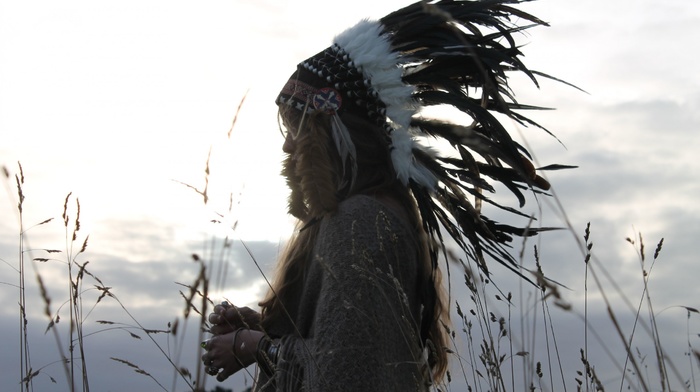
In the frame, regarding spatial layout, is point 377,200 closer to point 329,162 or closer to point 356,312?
point 329,162

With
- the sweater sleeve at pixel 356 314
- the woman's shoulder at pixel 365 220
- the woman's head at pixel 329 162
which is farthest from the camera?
the woman's head at pixel 329 162

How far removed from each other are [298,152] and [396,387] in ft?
2.84

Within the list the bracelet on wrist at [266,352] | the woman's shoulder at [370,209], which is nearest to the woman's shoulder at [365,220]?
the woman's shoulder at [370,209]

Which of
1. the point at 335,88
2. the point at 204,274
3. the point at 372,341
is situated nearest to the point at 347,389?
the point at 372,341

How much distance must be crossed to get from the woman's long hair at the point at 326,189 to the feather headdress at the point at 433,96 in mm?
46

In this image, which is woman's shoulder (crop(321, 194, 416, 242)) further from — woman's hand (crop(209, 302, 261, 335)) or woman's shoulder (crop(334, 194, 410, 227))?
woman's hand (crop(209, 302, 261, 335))

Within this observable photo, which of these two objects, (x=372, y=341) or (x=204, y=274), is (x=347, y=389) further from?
(x=204, y=274)

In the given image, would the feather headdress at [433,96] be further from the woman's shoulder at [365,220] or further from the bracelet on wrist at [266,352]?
the bracelet on wrist at [266,352]

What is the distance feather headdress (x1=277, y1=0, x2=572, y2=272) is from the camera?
2549 mm

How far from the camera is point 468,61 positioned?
2709 mm

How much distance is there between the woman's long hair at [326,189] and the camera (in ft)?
8.17

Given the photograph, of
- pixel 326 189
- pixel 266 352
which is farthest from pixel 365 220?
pixel 266 352

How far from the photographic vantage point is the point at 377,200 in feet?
7.97

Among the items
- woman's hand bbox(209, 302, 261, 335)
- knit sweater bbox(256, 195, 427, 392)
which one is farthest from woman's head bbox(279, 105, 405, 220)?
woman's hand bbox(209, 302, 261, 335)
